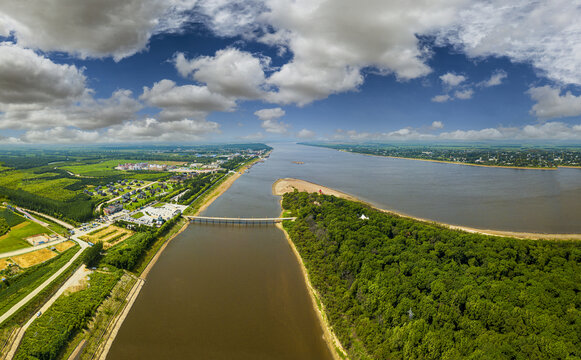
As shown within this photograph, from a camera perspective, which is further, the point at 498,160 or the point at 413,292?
the point at 498,160

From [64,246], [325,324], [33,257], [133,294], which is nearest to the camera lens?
[325,324]

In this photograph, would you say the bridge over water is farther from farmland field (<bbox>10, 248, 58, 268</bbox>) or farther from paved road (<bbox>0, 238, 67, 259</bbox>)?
farmland field (<bbox>10, 248, 58, 268</bbox>)

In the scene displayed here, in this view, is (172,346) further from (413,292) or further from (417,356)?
(413,292)

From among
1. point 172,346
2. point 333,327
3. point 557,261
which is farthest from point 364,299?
point 557,261

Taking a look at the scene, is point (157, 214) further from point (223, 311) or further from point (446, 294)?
point (446, 294)

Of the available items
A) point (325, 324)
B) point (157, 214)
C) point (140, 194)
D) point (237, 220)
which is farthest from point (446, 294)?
point (140, 194)

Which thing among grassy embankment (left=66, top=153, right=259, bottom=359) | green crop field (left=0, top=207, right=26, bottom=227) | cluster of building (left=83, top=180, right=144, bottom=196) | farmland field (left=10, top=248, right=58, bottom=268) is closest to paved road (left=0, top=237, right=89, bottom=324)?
farmland field (left=10, top=248, right=58, bottom=268)
